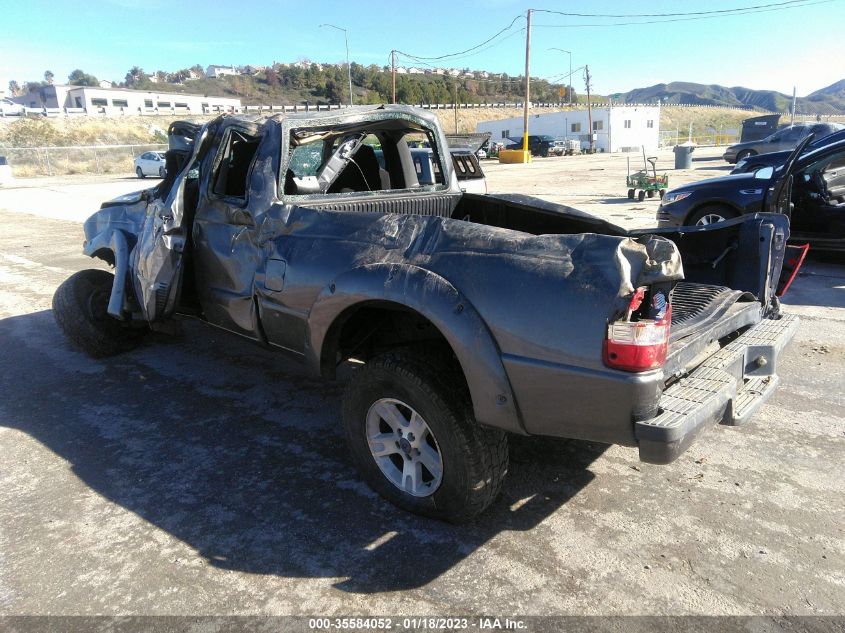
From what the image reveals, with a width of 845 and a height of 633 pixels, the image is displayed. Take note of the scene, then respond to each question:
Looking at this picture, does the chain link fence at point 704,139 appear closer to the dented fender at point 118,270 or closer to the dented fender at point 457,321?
the dented fender at point 118,270

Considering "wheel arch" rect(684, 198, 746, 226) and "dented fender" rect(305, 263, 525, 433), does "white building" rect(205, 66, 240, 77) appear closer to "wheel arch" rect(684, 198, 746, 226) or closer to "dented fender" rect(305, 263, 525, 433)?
"wheel arch" rect(684, 198, 746, 226)

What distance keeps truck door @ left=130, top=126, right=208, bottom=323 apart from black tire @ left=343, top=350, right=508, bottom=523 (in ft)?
6.19

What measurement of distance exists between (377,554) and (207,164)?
111 inches

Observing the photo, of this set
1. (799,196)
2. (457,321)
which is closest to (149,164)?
(799,196)

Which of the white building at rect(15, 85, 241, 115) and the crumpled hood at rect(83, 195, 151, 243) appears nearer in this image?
the crumpled hood at rect(83, 195, 151, 243)

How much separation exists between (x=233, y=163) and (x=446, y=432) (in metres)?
2.67

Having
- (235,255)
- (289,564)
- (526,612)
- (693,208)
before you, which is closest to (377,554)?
(289,564)

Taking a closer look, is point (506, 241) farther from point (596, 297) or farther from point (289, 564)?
point (289, 564)

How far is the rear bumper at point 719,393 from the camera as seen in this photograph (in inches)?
89.8

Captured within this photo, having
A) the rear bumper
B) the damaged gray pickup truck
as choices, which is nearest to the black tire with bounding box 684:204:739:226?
the damaged gray pickup truck

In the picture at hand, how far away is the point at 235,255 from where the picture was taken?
3.82 m

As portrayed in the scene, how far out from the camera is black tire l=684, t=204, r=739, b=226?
8.08m

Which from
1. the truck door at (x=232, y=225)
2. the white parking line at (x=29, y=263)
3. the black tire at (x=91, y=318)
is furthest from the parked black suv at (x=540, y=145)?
the truck door at (x=232, y=225)

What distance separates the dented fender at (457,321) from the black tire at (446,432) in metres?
0.13
